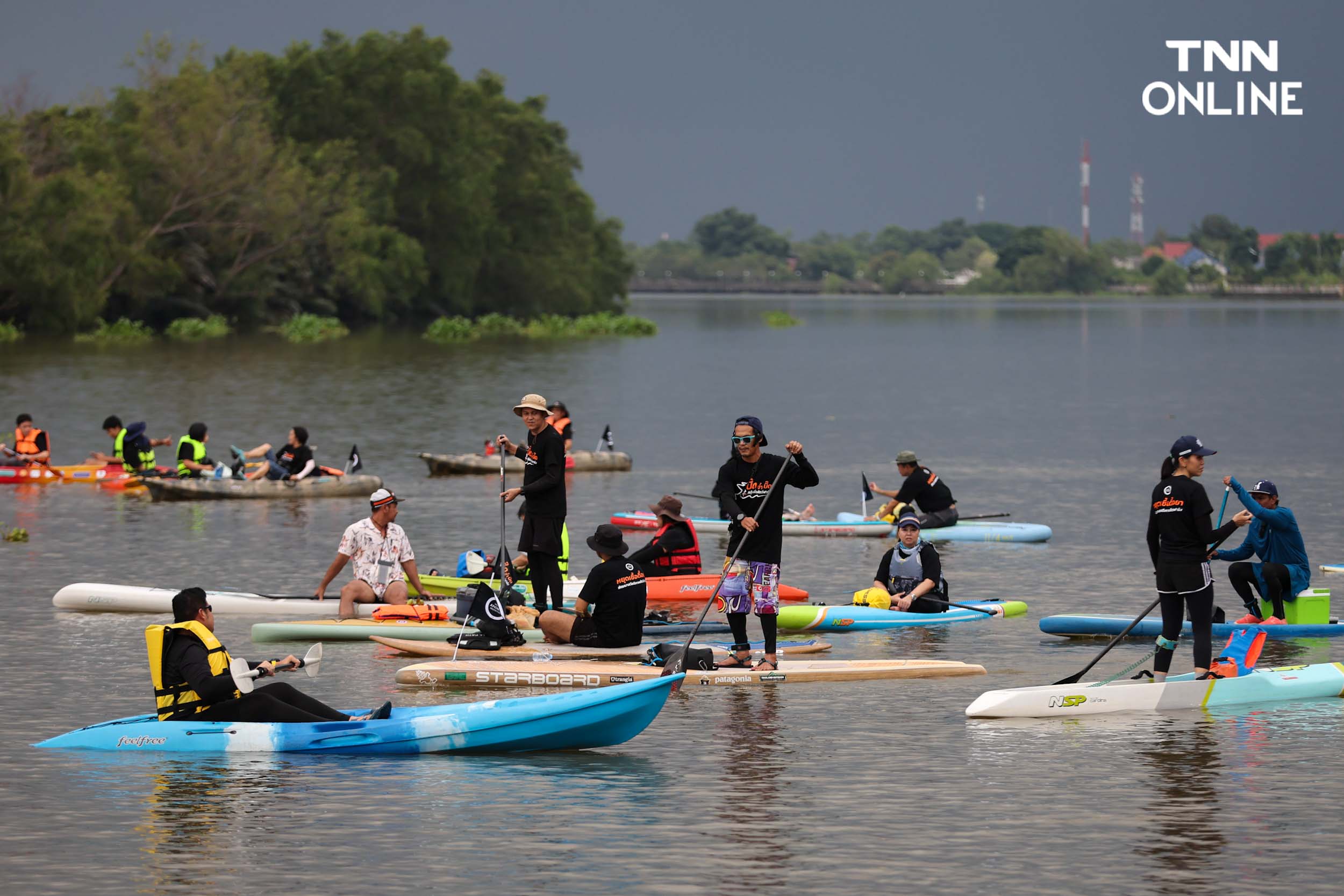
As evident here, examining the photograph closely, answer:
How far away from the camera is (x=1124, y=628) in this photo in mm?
18734

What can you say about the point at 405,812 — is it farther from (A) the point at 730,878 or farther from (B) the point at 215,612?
(B) the point at 215,612

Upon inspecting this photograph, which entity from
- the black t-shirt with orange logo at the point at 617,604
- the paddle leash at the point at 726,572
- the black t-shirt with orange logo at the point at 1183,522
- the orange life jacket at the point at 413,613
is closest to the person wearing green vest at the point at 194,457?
the orange life jacket at the point at 413,613

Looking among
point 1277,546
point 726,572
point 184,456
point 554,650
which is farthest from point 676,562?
point 184,456

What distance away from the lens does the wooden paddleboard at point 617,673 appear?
15484 mm

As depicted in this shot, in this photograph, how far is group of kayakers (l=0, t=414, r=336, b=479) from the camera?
104 feet

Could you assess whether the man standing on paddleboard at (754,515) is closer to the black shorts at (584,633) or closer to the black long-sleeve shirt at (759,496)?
the black long-sleeve shirt at (759,496)

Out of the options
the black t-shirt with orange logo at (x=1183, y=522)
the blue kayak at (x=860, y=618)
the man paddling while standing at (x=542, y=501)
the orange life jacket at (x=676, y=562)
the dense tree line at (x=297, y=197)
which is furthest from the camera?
the dense tree line at (x=297, y=197)

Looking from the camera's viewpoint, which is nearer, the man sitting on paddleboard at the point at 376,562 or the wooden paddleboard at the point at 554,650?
the wooden paddleboard at the point at 554,650

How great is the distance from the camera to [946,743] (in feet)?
45.9

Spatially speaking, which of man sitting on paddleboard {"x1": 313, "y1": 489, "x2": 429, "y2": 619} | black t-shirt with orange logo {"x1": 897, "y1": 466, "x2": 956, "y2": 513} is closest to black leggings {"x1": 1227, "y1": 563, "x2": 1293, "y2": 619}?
black t-shirt with orange logo {"x1": 897, "y1": 466, "x2": 956, "y2": 513}

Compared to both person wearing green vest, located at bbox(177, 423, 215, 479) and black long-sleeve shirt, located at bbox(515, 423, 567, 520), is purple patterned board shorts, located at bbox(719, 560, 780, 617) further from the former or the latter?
person wearing green vest, located at bbox(177, 423, 215, 479)

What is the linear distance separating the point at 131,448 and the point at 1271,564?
22588 millimetres

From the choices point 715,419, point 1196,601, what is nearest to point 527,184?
point 715,419

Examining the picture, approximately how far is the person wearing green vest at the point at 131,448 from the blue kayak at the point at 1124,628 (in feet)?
65.5
